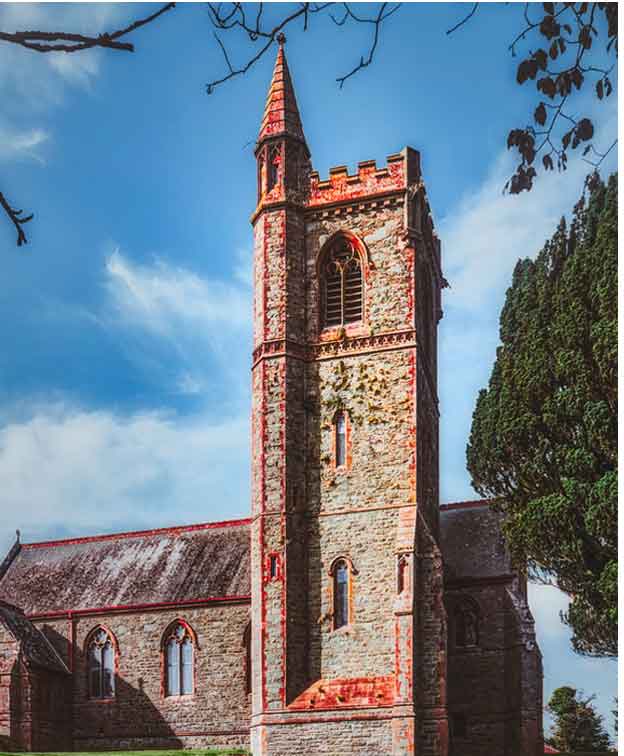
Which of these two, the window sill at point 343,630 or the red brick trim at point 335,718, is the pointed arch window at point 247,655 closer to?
the red brick trim at point 335,718

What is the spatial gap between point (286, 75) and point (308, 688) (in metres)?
17.2

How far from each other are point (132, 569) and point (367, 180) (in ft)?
48.7

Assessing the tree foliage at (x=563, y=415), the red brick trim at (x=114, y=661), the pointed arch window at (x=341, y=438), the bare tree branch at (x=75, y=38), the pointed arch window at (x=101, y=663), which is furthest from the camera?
the pointed arch window at (x=101, y=663)

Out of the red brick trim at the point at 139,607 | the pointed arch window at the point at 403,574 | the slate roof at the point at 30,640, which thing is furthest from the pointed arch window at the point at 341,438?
the slate roof at the point at 30,640

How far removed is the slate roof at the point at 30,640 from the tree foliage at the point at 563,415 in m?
14.2

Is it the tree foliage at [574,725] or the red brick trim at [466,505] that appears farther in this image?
the tree foliage at [574,725]

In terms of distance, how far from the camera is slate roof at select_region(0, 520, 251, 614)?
36.0m

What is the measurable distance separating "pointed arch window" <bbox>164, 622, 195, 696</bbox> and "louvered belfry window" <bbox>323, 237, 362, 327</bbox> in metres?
10.4

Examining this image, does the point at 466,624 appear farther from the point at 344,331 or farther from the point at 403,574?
the point at 344,331

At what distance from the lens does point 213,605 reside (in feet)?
114

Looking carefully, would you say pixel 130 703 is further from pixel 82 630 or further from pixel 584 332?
pixel 584 332

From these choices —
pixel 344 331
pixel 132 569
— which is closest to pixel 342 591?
pixel 344 331

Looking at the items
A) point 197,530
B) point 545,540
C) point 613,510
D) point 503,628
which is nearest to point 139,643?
point 197,530

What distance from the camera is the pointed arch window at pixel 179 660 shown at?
114 ft
